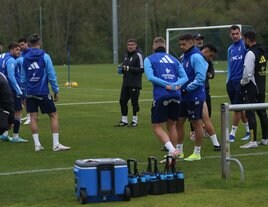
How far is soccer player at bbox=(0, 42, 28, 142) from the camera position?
13594 mm

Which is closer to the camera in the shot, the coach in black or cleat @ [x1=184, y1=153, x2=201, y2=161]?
cleat @ [x1=184, y1=153, x2=201, y2=161]

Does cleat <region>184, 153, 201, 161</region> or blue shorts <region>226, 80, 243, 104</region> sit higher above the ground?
blue shorts <region>226, 80, 243, 104</region>

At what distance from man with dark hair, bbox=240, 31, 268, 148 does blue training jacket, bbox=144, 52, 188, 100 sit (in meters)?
2.12

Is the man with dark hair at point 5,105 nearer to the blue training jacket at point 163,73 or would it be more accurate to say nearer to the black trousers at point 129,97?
the blue training jacket at point 163,73

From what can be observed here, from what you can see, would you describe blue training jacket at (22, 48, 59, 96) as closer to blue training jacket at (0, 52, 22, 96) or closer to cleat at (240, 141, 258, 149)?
blue training jacket at (0, 52, 22, 96)

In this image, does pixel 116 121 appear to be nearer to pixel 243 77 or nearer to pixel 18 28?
pixel 243 77

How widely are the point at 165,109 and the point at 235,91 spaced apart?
293cm

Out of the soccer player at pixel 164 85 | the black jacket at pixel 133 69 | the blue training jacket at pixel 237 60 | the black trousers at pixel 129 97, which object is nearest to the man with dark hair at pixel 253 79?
the blue training jacket at pixel 237 60

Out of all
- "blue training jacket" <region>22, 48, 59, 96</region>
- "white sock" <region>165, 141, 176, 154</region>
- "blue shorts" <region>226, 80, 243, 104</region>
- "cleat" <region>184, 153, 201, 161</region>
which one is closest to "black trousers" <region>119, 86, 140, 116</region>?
"blue shorts" <region>226, 80, 243, 104</region>

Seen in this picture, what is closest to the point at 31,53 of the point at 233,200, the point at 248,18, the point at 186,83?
the point at 186,83

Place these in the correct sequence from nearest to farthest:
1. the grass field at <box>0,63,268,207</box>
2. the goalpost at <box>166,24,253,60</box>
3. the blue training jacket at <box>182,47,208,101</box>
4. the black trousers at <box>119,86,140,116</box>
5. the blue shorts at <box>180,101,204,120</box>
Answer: the grass field at <box>0,63,268,207</box>
the blue training jacket at <box>182,47,208,101</box>
the blue shorts at <box>180,101,204,120</box>
the black trousers at <box>119,86,140,116</box>
the goalpost at <box>166,24,253,60</box>

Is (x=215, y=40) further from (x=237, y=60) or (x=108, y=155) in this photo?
(x=108, y=155)

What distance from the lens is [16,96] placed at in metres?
13.9

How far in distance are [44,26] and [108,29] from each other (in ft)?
27.2
